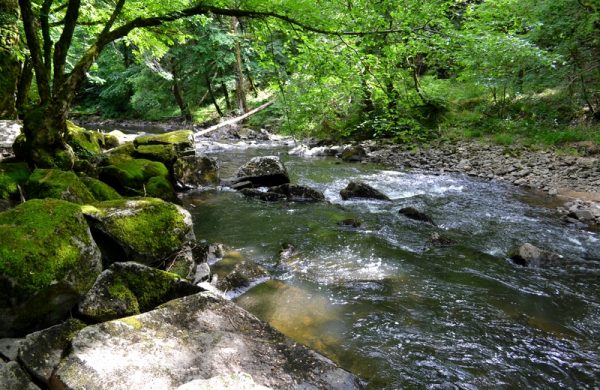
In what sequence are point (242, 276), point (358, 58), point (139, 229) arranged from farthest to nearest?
point (358, 58) < point (242, 276) < point (139, 229)

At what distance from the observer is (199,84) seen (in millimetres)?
30844

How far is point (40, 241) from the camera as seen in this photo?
3633mm

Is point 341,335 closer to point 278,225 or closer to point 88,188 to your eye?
point 278,225

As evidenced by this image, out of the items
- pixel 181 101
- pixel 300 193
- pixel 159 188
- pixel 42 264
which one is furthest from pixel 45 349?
pixel 181 101

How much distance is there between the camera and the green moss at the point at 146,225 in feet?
15.8

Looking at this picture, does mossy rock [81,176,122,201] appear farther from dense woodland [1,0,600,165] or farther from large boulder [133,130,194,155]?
large boulder [133,130,194,155]

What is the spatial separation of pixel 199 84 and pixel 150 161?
2270 centimetres

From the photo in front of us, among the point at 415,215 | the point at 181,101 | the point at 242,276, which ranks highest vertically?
the point at 181,101

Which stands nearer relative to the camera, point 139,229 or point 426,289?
point 139,229

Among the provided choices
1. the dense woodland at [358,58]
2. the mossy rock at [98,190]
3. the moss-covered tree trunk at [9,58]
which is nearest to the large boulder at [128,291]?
the mossy rock at [98,190]

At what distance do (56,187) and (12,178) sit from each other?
3.58 feet

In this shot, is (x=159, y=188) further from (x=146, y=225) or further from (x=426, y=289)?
(x=426, y=289)

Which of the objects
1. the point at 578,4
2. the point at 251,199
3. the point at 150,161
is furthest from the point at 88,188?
the point at 578,4

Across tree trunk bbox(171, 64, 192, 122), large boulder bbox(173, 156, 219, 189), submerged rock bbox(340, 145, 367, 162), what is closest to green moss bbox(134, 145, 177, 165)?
large boulder bbox(173, 156, 219, 189)
